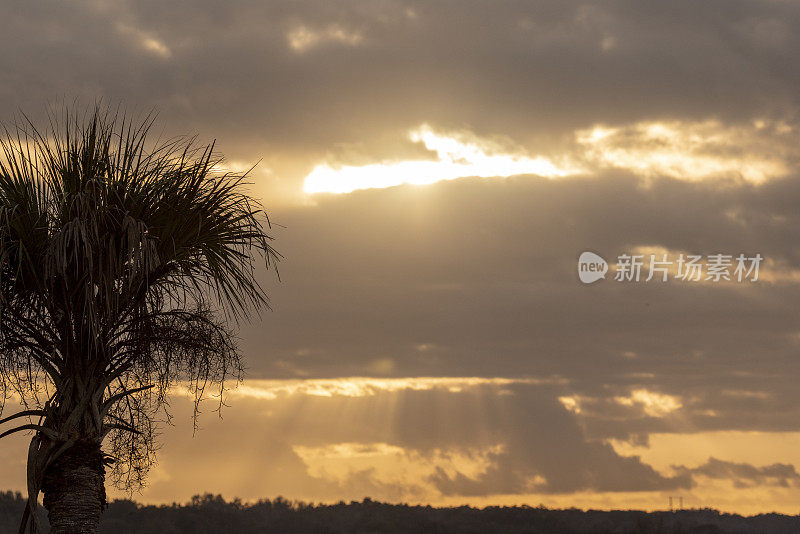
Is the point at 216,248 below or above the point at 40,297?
above

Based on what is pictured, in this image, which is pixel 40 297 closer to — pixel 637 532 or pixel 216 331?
pixel 216 331

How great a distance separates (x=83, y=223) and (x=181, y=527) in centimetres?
6580

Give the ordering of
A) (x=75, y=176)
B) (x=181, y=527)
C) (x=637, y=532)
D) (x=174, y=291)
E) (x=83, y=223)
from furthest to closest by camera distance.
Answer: (x=637, y=532), (x=181, y=527), (x=174, y=291), (x=75, y=176), (x=83, y=223)

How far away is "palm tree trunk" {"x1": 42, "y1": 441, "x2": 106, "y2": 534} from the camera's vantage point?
12336mm

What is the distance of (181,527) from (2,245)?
65.3m

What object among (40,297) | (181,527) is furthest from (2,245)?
(181,527)

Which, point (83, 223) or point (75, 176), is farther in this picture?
point (75, 176)

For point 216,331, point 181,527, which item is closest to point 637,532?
point 181,527

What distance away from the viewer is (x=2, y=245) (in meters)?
12.3

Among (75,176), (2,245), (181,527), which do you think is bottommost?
(181,527)

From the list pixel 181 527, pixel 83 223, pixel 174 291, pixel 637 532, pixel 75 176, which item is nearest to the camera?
pixel 83 223

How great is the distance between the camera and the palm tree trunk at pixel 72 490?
12336 mm

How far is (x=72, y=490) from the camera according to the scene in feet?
40.5

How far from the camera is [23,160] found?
13312 millimetres
